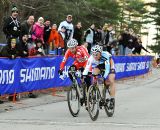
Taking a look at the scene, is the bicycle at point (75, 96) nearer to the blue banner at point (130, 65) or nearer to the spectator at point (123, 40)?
the blue banner at point (130, 65)

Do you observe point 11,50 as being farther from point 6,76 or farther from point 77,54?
point 77,54

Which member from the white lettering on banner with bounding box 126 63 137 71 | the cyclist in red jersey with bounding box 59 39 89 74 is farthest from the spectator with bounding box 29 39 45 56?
the white lettering on banner with bounding box 126 63 137 71

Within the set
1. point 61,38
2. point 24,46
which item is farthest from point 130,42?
point 24,46

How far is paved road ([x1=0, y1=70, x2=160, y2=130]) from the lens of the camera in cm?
1027

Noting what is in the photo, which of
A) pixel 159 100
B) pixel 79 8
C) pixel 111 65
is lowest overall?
pixel 159 100

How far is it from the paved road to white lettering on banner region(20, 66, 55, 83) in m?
0.81

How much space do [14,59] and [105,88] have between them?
3402 millimetres

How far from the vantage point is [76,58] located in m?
12.5

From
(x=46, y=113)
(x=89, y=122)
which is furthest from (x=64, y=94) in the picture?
(x=89, y=122)

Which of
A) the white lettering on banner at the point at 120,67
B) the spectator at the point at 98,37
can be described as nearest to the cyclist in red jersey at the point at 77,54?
the spectator at the point at 98,37

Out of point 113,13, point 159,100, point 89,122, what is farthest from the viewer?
point 113,13

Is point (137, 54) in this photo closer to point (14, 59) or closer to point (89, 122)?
point (14, 59)

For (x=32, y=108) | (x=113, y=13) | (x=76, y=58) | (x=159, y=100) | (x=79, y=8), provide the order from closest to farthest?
(x=76, y=58) → (x=32, y=108) → (x=159, y=100) → (x=79, y=8) → (x=113, y=13)

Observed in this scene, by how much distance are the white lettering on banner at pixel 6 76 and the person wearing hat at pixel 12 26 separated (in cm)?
152
